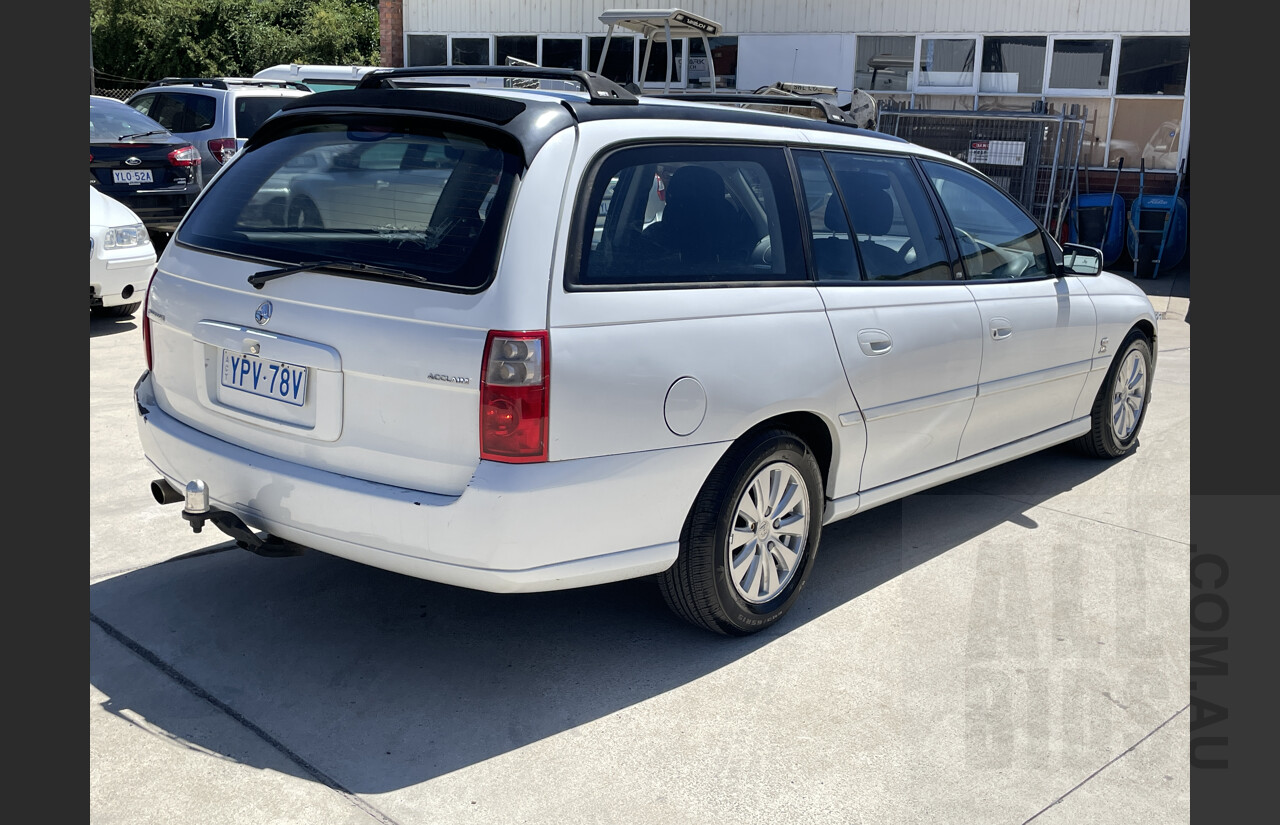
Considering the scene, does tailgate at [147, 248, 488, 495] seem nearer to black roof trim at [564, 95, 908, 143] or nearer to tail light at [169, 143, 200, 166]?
black roof trim at [564, 95, 908, 143]

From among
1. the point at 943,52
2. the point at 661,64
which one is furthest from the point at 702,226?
the point at 661,64

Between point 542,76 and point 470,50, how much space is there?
1581cm

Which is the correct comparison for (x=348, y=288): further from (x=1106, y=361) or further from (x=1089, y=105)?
(x=1089, y=105)

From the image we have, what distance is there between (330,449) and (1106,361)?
13.3ft

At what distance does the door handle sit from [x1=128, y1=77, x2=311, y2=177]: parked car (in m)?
9.86

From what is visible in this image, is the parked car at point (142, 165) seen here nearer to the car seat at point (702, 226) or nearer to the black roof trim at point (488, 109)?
the black roof trim at point (488, 109)

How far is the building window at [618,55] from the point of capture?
703 inches

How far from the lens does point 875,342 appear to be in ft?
13.6

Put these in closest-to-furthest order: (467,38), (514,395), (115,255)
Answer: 1. (514,395)
2. (115,255)
3. (467,38)

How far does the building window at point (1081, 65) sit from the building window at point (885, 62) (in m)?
1.95

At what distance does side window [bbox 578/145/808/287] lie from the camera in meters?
3.39

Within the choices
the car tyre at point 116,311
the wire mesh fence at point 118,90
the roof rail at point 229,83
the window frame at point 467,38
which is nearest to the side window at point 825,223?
the car tyre at point 116,311

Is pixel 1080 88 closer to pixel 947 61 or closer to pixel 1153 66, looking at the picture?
pixel 1153 66

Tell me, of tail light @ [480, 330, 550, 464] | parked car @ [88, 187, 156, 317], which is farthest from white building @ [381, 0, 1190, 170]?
tail light @ [480, 330, 550, 464]
